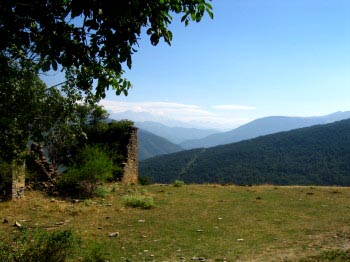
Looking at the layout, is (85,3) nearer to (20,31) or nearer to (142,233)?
(20,31)

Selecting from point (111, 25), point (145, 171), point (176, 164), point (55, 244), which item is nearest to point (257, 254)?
point (55, 244)

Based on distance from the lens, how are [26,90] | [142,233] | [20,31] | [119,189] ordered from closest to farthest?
[20,31], [26,90], [142,233], [119,189]

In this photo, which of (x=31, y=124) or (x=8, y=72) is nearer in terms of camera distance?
(x=8, y=72)

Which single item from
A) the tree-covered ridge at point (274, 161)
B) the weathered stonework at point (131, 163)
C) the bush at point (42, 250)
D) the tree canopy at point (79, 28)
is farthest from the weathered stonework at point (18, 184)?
the tree-covered ridge at point (274, 161)

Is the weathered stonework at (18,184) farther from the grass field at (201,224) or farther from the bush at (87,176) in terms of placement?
the bush at (87,176)

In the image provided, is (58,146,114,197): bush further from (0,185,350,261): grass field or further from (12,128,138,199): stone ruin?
(0,185,350,261): grass field

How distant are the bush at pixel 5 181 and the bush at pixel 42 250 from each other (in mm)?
7953

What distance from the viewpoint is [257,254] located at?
8.04 m

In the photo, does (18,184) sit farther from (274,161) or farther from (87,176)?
(274,161)

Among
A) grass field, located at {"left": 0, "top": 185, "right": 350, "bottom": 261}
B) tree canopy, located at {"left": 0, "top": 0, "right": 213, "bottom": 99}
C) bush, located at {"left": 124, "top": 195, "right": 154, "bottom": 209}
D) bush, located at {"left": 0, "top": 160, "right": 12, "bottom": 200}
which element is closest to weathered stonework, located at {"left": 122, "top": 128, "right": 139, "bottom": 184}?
grass field, located at {"left": 0, "top": 185, "right": 350, "bottom": 261}

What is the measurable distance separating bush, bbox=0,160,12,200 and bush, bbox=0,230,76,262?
7.95 meters

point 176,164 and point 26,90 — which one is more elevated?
point 26,90

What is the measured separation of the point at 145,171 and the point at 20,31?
129431 millimetres

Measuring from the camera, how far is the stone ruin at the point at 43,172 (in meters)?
14.1
